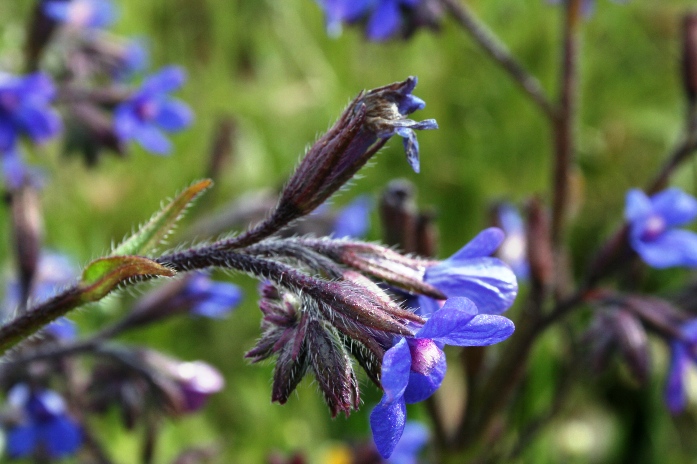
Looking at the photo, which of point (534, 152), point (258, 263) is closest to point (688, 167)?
point (534, 152)

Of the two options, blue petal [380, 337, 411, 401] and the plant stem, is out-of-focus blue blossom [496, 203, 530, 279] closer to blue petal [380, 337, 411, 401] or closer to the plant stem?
the plant stem

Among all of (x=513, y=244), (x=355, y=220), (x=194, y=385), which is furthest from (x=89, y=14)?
(x=513, y=244)

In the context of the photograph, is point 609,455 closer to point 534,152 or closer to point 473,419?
point 473,419

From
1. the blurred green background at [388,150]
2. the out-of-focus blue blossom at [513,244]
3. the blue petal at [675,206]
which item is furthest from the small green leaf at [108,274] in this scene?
the blurred green background at [388,150]

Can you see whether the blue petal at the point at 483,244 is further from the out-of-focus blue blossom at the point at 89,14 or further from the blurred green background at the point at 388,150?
the blurred green background at the point at 388,150

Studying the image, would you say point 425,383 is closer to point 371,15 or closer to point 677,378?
point 677,378

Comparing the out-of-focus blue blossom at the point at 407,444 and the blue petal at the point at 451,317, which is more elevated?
the blue petal at the point at 451,317
